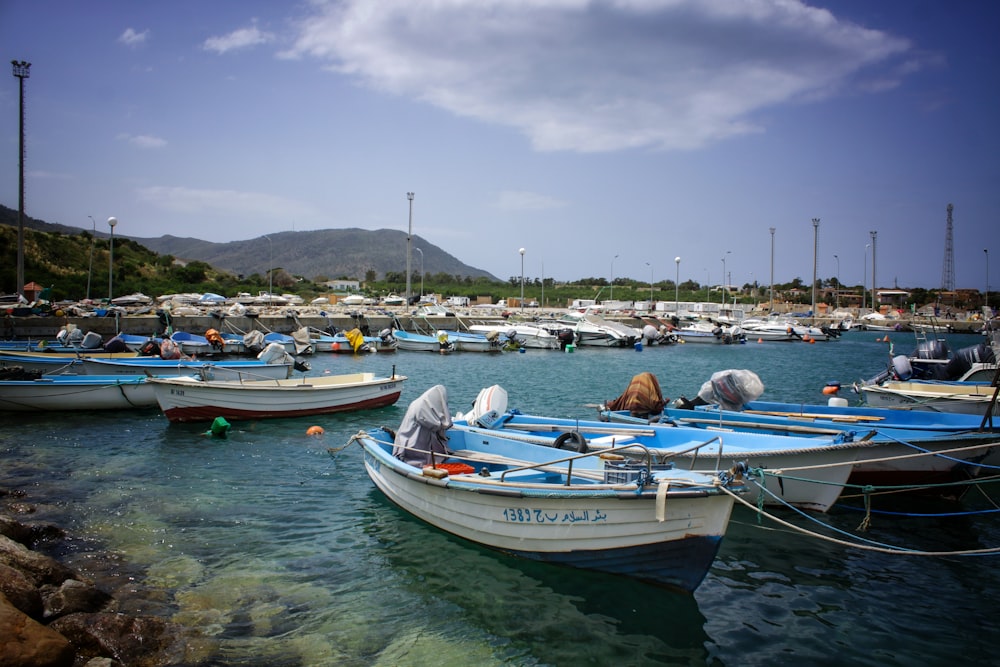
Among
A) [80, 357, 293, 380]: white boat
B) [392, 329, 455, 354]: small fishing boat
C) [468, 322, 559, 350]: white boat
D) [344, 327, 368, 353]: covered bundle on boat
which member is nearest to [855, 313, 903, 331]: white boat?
[468, 322, 559, 350]: white boat

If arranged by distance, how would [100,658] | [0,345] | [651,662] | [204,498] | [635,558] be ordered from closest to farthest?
[100,658], [651,662], [635,558], [204,498], [0,345]

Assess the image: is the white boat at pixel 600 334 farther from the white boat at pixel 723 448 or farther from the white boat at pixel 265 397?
the white boat at pixel 723 448

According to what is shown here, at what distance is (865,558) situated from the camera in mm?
9961

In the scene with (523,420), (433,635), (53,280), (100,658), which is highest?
(53,280)

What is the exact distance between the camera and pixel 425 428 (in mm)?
11031

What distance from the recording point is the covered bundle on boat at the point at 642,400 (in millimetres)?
14812

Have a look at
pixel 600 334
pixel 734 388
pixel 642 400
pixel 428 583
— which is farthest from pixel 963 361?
pixel 600 334

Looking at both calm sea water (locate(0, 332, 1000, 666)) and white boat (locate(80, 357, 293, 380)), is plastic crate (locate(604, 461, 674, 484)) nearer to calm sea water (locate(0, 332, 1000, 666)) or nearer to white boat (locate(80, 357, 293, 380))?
calm sea water (locate(0, 332, 1000, 666))

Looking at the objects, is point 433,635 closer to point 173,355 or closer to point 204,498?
point 204,498

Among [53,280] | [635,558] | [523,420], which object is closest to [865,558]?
[635,558]

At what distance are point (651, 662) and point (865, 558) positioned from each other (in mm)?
4989

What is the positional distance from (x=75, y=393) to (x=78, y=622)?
14.8 metres

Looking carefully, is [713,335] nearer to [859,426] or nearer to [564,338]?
[564,338]

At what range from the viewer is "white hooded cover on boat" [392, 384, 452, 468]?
11.0m
